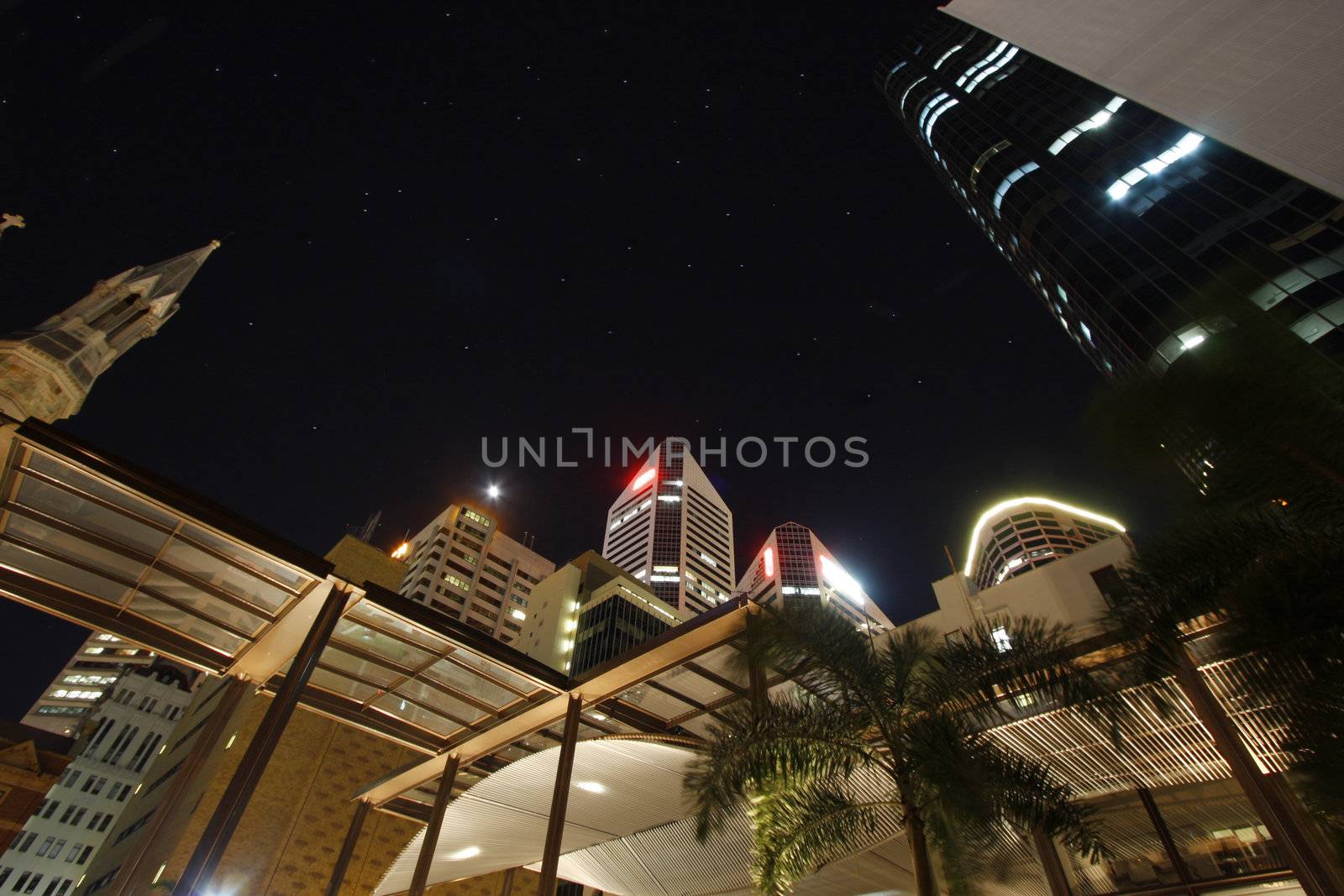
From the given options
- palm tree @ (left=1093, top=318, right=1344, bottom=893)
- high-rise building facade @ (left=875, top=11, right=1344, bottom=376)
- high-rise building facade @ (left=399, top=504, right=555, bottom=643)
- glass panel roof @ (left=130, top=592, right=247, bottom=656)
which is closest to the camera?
palm tree @ (left=1093, top=318, right=1344, bottom=893)

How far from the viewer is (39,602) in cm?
1392

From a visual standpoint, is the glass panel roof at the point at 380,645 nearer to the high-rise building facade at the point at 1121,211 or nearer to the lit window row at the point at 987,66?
the high-rise building facade at the point at 1121,211

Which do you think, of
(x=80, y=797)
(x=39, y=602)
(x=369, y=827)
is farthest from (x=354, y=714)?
(x=80, y=797)

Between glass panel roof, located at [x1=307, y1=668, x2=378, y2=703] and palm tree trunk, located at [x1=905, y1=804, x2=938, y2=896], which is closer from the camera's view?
palm tree trunk, located at [x1=905, y1=804, x2=938, y2=896]

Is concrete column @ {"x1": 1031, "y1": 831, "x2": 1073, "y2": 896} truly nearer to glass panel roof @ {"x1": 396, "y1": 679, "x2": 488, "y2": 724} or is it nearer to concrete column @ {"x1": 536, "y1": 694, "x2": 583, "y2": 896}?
concrete column @ {"x1": 536, "y1": 694, "x2": 583, "y2": 896}

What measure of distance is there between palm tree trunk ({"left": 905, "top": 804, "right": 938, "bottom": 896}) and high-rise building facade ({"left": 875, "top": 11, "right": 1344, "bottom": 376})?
17858 millimetres

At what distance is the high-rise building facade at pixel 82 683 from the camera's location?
114125 millimetres

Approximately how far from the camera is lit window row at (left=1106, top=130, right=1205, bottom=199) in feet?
113

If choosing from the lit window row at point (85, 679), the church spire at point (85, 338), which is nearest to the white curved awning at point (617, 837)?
the church spire at point (85, 338)

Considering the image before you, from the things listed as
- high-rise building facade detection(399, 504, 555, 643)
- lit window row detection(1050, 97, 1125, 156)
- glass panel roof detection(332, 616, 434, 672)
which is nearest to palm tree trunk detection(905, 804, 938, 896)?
glass panel roof detection(332, 616, 434, 672)

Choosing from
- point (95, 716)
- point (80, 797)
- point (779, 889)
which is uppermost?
point (95, 716)

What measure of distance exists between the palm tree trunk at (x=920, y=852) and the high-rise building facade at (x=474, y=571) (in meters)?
93.8

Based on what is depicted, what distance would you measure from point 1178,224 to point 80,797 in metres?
123

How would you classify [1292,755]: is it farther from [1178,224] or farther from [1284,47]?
[1178,224]
